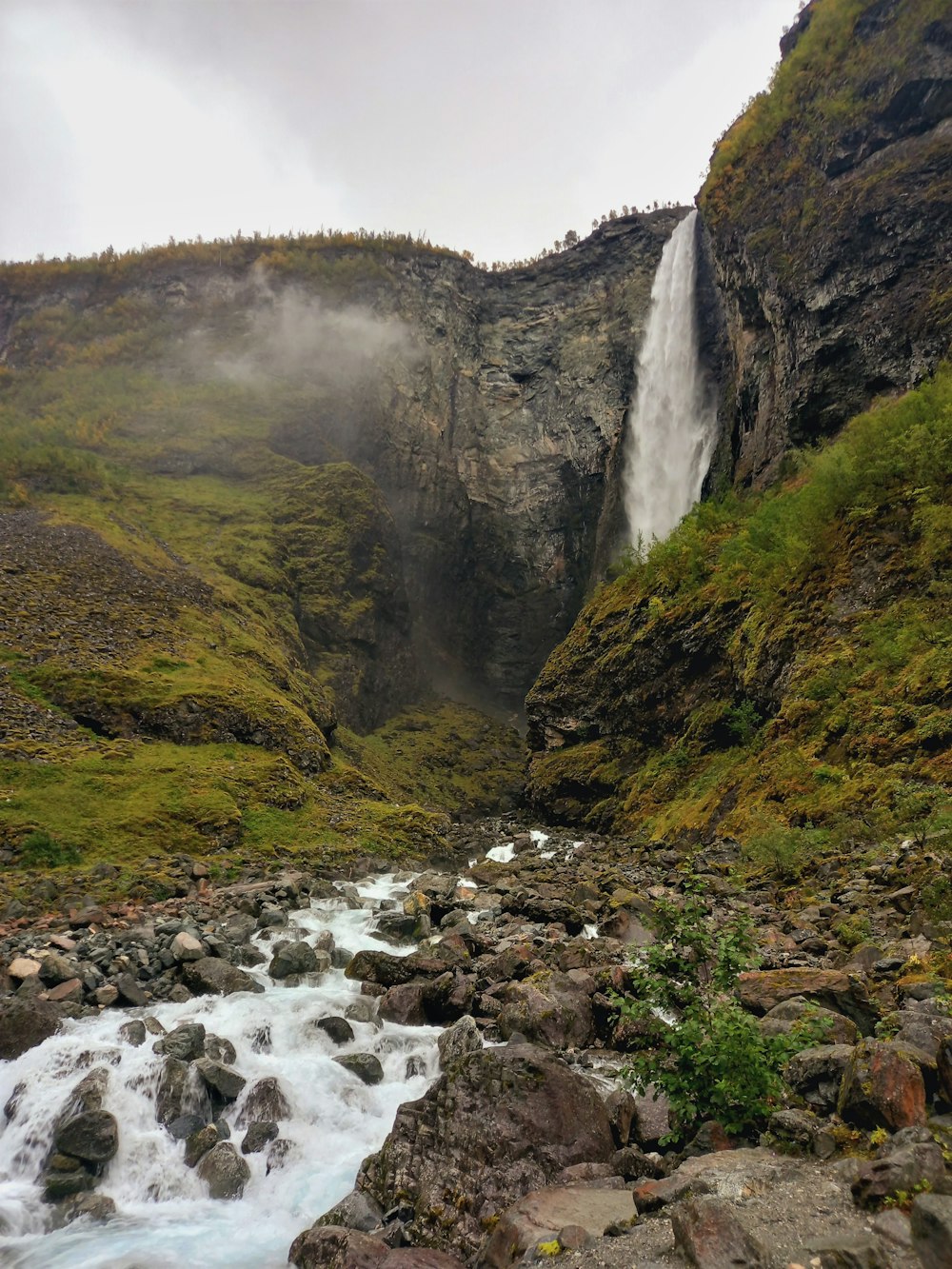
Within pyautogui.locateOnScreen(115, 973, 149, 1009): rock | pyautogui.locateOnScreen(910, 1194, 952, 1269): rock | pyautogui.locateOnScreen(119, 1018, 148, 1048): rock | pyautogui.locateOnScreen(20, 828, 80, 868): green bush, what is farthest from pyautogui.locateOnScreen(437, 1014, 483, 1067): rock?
pyautogui.locateOnScreen(20, 828, 80, 868): green bush

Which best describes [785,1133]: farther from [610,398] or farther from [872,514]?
[610,398]

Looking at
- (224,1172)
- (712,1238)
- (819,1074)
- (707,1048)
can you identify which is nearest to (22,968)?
(224,1172)

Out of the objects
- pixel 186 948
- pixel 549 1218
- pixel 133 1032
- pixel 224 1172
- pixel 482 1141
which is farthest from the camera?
pixel 186 948

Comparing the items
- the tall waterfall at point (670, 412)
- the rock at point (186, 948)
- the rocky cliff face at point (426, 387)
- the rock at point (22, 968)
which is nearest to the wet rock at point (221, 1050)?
the rock at point (186, 948)

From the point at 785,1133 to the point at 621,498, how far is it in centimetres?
5800

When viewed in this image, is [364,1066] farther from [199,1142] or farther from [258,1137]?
[199,1142]

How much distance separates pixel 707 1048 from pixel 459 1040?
422 cm

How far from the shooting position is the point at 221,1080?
303 inches

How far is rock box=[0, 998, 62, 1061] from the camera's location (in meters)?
8.19

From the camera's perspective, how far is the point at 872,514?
832 inches

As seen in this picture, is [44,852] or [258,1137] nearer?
[258,1137]

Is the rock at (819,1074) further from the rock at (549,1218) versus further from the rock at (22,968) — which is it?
the rock at (22,968)

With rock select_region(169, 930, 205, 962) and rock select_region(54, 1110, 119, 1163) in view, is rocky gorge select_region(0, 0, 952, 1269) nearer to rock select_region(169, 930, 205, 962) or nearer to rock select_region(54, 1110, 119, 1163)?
rock select_region(54, 1110, 119, 1163)

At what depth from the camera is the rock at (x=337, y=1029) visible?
360 inches
